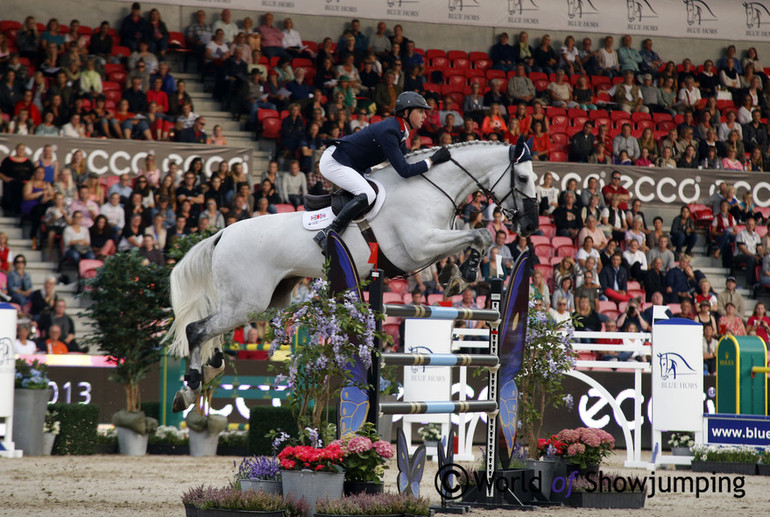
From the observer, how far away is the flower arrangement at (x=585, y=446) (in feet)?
21.7

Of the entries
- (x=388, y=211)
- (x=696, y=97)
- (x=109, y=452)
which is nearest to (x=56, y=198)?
(x=109, y=452)

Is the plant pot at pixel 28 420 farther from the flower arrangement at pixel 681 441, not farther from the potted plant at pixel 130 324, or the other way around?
the flower arrangement at pixel 681 441

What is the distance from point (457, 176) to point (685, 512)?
8.61 ft

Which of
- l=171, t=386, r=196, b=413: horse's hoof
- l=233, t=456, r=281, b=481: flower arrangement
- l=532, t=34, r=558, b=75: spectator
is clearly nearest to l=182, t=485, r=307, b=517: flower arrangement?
l=233, t=456, r=281, b=481: flower arrangement

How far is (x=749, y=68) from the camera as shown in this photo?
63.3 ft

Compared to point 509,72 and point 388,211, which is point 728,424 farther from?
point 509,72

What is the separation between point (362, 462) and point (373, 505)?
1.15ft

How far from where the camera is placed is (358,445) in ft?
16.9

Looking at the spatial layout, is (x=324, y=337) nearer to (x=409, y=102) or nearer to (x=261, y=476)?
(x=261, y=476)

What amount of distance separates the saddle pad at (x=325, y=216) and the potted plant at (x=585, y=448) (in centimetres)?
197

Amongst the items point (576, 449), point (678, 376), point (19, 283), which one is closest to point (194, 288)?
point (576, 449)

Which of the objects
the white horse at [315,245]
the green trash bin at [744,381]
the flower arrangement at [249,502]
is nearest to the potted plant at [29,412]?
the white horse at [315,245]

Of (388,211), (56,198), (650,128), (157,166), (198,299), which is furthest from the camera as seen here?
(650,128)

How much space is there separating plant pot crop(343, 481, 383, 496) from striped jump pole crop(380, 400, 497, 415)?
409mm
